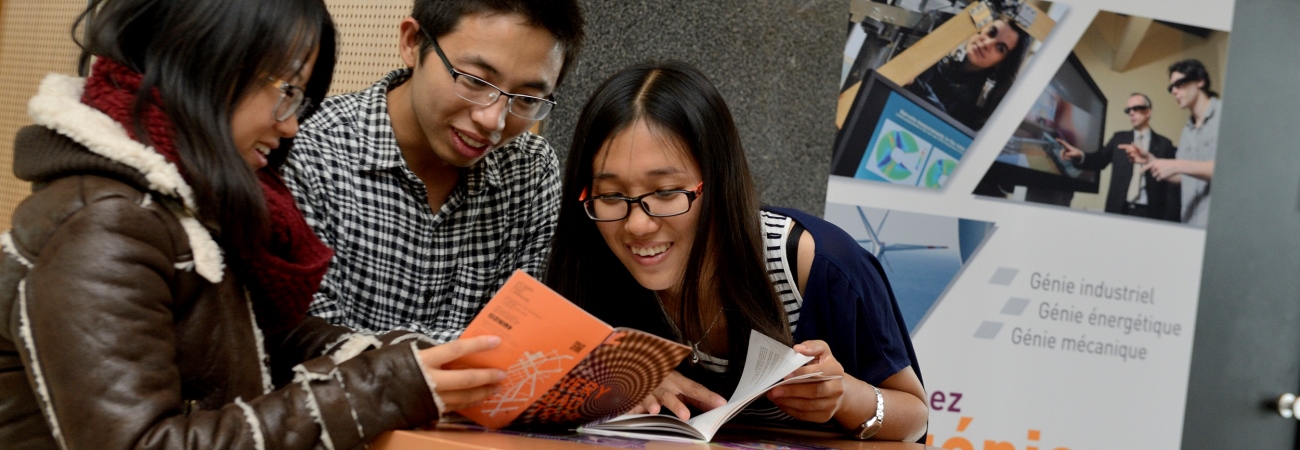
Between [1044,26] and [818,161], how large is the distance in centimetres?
87

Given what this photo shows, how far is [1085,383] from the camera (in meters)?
3.28

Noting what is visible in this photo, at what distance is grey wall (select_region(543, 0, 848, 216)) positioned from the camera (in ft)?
9.13

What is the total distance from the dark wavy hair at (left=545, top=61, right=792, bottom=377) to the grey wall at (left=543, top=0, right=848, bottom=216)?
2.55 ft

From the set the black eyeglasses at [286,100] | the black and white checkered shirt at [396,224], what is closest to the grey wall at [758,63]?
the black and white checkered shirt at [396,224]

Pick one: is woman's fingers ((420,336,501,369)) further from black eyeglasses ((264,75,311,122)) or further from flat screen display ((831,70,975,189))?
flat screen display ((831,70,975,189))

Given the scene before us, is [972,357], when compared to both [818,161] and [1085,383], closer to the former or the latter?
[1085,383]

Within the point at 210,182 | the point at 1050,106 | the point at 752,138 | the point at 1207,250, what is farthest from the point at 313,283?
the point at 1207,250

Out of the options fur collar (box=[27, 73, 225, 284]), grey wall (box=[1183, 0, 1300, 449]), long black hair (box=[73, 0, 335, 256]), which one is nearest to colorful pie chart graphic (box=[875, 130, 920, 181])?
grey wall (box=[1183, 0, 1300, 449])

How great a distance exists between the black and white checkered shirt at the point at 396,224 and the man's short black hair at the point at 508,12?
7.6 inches

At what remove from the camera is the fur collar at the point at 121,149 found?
1189mm

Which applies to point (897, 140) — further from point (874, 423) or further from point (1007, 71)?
point (874, 423)

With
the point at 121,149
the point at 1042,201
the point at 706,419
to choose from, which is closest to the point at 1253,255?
the point at 1042,201

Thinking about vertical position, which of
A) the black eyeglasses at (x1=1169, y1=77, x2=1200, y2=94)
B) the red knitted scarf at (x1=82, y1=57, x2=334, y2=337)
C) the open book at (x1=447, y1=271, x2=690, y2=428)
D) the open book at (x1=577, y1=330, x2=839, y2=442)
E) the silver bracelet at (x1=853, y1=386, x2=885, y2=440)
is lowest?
the silver bracelet at (x1=853, y1=386, x2=885, y2=440)

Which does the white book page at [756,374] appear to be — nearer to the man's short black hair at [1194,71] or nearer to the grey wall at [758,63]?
the grey wall at [758,63]
